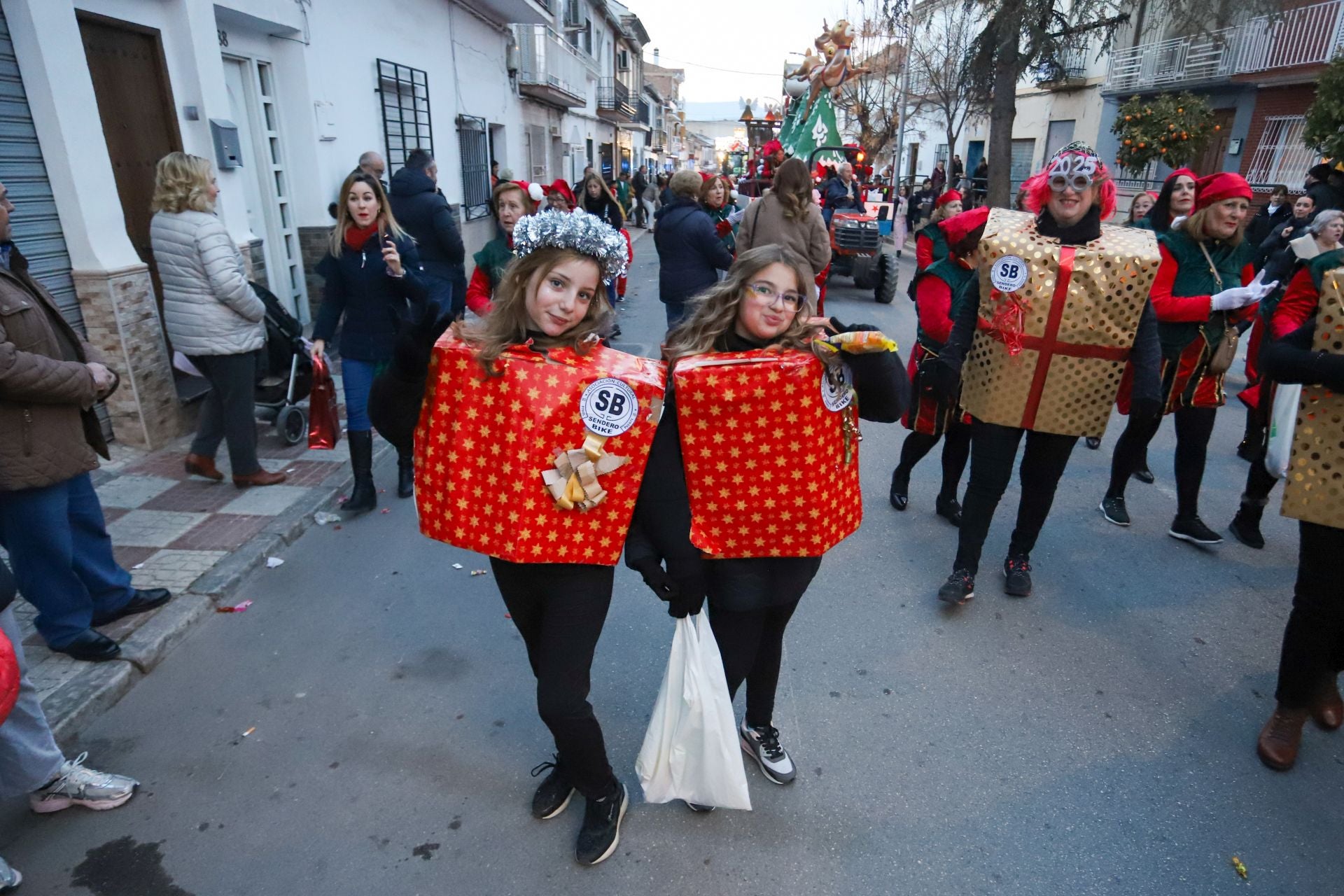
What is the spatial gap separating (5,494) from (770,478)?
2.55m

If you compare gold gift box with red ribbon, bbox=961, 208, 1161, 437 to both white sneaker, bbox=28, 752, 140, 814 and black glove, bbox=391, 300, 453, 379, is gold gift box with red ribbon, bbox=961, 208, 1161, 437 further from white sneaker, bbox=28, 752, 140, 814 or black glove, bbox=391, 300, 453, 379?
white sneaker, bbox=28, 752, 140, 814

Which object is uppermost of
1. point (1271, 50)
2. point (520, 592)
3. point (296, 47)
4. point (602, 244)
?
point (1271, 50)

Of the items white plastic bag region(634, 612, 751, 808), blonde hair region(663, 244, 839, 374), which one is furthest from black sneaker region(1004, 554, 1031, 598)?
blonde hair region(663, 244, 839, 374)

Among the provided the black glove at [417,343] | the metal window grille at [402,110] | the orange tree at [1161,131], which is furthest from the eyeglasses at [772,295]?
the orange tree at [1161,131]

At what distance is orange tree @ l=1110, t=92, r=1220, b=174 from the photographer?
14836 millimetres

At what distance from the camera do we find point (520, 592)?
2074 millimetres

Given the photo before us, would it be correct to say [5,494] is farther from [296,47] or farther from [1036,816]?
[296,47]

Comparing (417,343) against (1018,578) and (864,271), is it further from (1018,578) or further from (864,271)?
(864,271)

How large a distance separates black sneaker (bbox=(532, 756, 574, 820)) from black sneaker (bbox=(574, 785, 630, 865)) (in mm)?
133

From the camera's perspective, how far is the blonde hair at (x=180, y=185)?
13.2 ft

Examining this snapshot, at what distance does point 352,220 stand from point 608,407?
9.39ft

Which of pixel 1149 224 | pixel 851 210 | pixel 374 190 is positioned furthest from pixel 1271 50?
pixel 374 190

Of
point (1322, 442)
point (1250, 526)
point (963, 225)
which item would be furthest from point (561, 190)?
point (1322, 442)

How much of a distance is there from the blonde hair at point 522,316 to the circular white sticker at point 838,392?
59 cm
